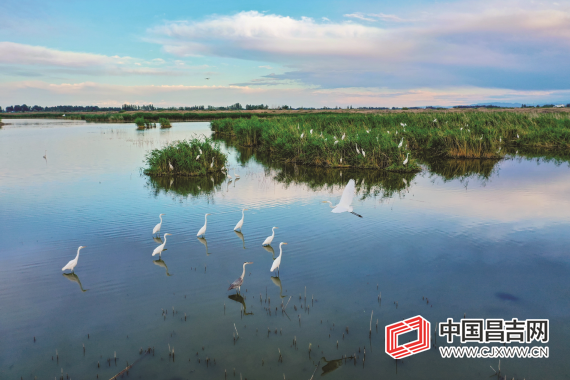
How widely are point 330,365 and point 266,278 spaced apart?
8.83 ft

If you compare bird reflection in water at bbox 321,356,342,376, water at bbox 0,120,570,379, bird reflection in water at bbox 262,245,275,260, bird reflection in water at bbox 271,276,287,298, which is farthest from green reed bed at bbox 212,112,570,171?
bird reflection in water at bbox 321,356,342,376

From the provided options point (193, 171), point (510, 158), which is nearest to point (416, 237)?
point (193, 171)

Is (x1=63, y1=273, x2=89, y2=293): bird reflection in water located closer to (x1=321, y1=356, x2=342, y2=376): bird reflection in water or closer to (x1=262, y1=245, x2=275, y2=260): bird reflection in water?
(x1=262, y1=245, x2=275, y2=260): bird reflection in water

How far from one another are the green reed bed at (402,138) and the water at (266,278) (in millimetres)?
6230

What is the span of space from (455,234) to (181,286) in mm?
7107

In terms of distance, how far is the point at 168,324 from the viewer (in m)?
5.96

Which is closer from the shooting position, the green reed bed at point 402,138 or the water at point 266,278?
the water at point 266,278

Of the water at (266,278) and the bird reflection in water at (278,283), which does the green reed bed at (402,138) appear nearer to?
the water at (266,278)

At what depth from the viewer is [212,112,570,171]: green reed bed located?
840 inches

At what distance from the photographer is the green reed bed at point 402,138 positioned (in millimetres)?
21328

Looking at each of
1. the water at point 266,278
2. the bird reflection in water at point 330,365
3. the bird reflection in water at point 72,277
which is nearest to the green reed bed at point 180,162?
the water at point 266,278

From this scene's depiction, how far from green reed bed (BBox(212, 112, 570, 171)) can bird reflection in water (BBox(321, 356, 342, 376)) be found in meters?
16.1

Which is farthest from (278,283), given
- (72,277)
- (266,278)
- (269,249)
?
(72,277)

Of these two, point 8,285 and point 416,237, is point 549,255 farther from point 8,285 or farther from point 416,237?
point 8,285
